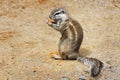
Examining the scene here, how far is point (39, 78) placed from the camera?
6031mm

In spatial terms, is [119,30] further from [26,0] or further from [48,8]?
[26,0]

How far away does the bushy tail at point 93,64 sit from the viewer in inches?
238

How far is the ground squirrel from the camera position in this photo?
6.35 m

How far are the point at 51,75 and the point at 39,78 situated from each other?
21 centimetres

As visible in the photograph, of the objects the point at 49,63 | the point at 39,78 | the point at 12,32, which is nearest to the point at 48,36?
the point at 12,32

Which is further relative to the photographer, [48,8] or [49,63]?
[48,8]

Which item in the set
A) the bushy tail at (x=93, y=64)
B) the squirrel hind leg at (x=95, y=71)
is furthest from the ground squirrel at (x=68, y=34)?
the squirrel hind leg at (x=95, y=71)

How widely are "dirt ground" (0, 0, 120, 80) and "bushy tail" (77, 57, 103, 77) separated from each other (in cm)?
9

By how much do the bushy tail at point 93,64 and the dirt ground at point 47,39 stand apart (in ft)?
0.28

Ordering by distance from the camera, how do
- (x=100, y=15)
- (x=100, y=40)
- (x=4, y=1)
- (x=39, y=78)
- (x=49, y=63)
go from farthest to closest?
(x=4, y=1) → (x=100, y=15) → (x=100, y=40) → (x=49, y=63) → (x=39, y=78)

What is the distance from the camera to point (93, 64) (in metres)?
6.16

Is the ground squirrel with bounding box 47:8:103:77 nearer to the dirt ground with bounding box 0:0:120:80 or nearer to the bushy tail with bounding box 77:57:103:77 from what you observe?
the bushy tail with bounding box 77:57:103:77

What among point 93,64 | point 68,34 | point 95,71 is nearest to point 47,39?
point 68,34

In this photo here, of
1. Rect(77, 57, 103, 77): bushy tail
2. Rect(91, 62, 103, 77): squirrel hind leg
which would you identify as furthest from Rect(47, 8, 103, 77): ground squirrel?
Rect(91, 62, 103, 77): squirrel hind leg
